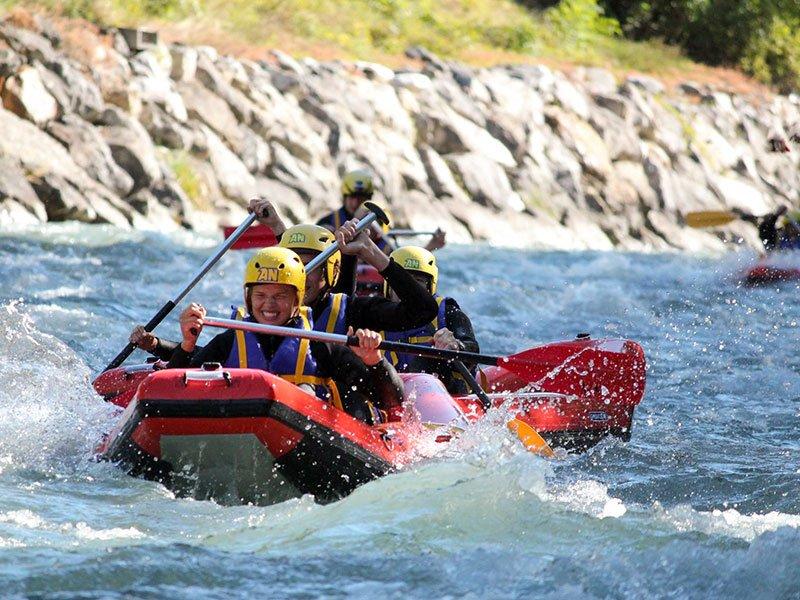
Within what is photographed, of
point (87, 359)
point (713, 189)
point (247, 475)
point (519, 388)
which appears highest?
point (247, 475)

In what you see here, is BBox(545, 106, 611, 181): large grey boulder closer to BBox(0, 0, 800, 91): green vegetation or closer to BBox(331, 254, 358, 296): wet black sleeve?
BBox(0, 0, 800, 91): green vegetation

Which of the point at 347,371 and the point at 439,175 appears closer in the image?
the point at 347,371

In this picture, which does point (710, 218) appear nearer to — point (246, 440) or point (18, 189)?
point (18, 189)

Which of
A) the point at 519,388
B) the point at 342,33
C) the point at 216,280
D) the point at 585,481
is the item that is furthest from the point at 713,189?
the point at 585,481

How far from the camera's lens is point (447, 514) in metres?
5.30

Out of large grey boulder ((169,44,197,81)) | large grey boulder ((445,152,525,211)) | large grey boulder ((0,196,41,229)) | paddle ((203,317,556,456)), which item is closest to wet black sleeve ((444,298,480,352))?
paddle ((203,317,556,456))

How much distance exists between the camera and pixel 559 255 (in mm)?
20469

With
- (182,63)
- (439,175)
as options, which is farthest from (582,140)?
(182,63)

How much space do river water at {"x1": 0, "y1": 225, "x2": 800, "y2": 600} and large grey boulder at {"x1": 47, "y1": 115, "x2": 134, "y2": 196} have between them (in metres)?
6.15

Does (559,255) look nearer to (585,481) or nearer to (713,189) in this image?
(713,189)

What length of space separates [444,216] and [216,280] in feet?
24.8

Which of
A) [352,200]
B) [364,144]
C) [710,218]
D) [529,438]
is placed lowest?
[364,144]

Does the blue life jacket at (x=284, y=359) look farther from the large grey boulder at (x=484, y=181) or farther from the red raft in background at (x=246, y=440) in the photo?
the large grey boulder at (x=484, y=181)

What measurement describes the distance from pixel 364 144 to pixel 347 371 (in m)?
16.3
